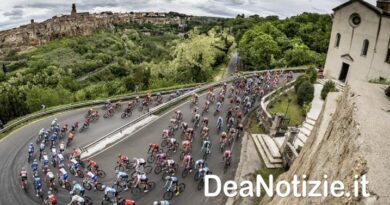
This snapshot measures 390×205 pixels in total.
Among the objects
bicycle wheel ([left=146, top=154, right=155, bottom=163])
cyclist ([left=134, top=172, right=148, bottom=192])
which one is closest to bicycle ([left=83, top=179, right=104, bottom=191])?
cyclist ([left=134, top=172, right=148, bottom=192])

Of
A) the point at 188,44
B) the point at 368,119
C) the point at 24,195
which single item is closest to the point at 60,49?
the point at 188,44

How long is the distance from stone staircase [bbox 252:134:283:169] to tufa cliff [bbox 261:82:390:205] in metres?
12.9

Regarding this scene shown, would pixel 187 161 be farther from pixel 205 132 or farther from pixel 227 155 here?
pixel 205 132

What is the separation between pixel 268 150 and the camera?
80.6ft

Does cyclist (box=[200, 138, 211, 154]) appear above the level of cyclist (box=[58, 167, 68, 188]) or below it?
above

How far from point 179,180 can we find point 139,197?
2756mm

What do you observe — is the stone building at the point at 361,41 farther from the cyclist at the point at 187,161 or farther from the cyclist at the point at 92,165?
the cyclist at the point at 92,165

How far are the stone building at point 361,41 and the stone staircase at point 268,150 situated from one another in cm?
1031

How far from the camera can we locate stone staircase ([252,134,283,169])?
23.0 meters

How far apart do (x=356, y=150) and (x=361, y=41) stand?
3073cm

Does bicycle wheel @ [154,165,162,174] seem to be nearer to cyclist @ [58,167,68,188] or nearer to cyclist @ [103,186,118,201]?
cyclist @ [103,186,118,201]

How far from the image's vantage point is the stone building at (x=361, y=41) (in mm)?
31531

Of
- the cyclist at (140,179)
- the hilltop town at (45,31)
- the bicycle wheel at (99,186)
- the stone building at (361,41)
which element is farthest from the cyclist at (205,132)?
the hilltop town at (45,31)

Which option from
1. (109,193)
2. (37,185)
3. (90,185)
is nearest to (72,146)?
(37,185)
